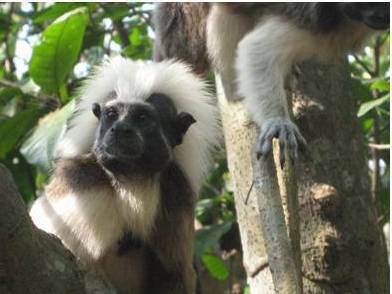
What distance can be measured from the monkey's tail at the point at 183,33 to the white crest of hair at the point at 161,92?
57 centimetres

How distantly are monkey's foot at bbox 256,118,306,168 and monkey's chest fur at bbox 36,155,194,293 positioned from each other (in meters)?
0.51

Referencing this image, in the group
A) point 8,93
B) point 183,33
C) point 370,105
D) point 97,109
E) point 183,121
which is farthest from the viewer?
point 8,93

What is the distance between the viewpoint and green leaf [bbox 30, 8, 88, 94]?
4977 millimetres

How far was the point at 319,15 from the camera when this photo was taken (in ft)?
14.4

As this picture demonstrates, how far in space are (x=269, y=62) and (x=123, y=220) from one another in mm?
1324

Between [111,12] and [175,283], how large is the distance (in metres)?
2.36

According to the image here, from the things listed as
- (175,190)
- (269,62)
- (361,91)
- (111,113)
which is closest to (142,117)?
(111,113)

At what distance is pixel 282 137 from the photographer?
375 centimetres

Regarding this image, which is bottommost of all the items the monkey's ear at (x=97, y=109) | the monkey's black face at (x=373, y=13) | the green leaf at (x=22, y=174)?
the green leaf at (x=22, y=174)

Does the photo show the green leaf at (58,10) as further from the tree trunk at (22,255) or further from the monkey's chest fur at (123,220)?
the tree trunk at (22,255)

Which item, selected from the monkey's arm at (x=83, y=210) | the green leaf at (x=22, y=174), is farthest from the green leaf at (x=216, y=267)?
the monkey's arm at (x=83, y=210)

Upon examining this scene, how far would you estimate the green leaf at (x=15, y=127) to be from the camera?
509cm

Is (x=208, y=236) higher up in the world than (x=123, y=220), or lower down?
lower down

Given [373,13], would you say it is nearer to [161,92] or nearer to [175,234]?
[161,92]
